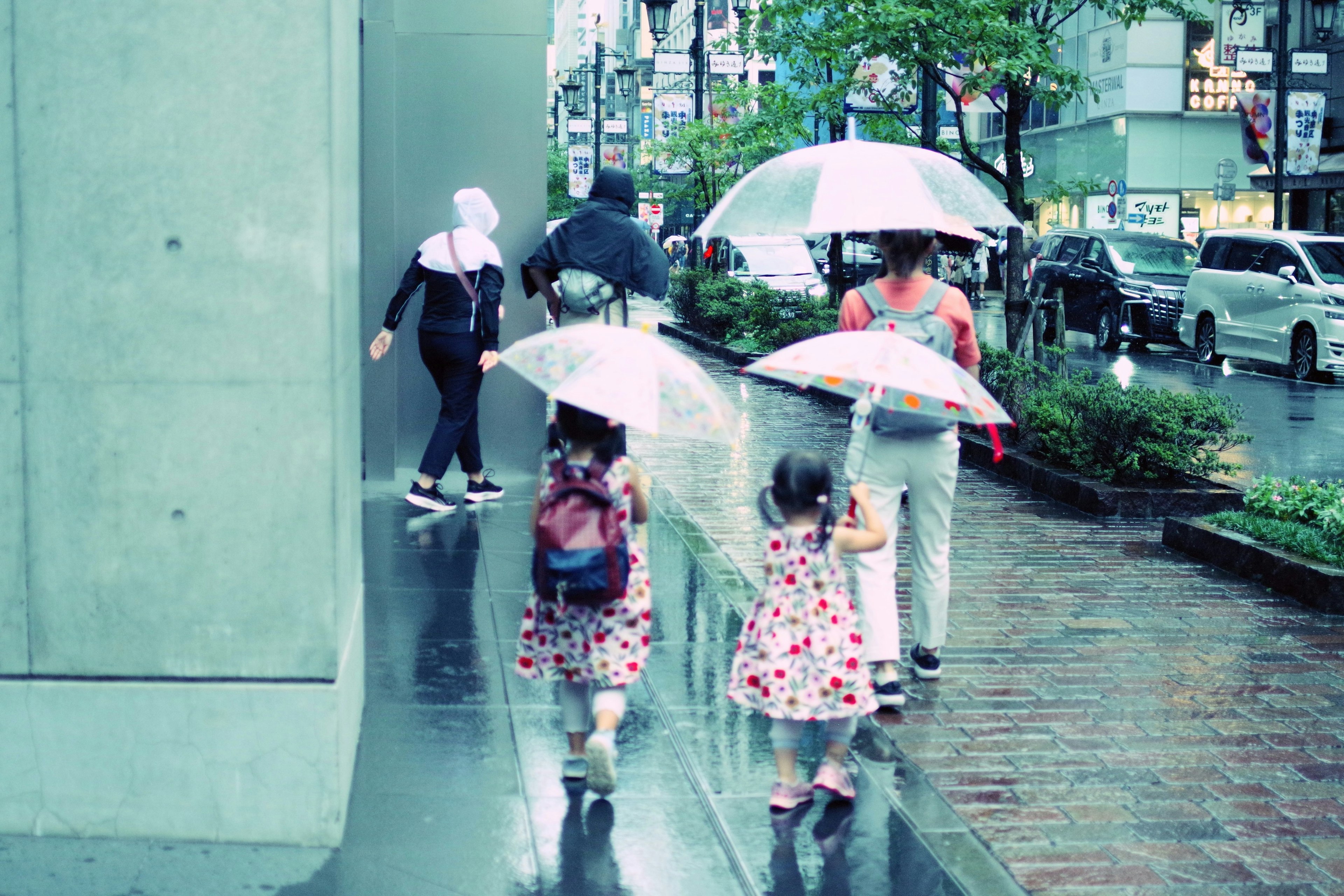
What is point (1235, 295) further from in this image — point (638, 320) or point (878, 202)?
point (878, 202)

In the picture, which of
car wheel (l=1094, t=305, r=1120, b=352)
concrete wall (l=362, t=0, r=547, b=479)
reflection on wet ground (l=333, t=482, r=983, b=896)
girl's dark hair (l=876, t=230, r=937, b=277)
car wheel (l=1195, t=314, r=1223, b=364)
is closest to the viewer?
reflection on wet ground (l=333, t=482, r=983, b=896)

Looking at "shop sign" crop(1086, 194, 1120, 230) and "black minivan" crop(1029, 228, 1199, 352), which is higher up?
"shop sign" crop(1086, 194, 1120, 230)

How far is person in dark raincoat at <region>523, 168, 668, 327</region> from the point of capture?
347 inches

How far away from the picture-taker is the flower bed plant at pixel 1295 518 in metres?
7.60

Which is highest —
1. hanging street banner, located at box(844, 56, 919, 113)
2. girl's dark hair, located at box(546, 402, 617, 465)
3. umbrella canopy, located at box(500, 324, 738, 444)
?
hanging street banner, located at box(844, 56, 919, 113)

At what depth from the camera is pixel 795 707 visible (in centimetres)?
447

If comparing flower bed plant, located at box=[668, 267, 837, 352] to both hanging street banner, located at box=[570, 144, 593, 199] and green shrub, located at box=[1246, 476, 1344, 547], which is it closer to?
green shrub, located at box=[1246, 476, 1344, 547]

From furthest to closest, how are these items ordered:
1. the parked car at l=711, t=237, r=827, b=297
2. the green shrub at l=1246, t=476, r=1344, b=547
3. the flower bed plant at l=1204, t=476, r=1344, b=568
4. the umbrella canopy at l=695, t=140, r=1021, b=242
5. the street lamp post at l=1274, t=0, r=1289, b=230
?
the parked car at l=711, t=237, r=827, b=297 < the street lamp post at l=1274, t=0, r=1289, b=230 < the green shrub at l=1246, t=476, r=1344, b=547 < the flower bed plant at l=1204, t=476, r=1344, b=568 < the umbrella canopy at l=695, t=140, r=1021, b=242

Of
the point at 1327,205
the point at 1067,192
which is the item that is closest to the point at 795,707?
the point at 1067,192

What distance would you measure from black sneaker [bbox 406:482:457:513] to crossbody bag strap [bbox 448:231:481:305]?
117cm

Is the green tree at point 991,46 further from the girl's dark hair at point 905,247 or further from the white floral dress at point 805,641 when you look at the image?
the white floral dress at point 805,641

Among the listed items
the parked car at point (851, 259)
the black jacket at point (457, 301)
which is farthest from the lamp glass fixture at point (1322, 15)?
the black jacket at point (457, 301)

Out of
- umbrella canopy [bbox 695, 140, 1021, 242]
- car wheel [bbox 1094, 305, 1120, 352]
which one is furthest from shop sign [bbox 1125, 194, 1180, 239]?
umbrella canopy [bbox 695, 140, 1021, 242]

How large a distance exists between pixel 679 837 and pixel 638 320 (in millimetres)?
29340
